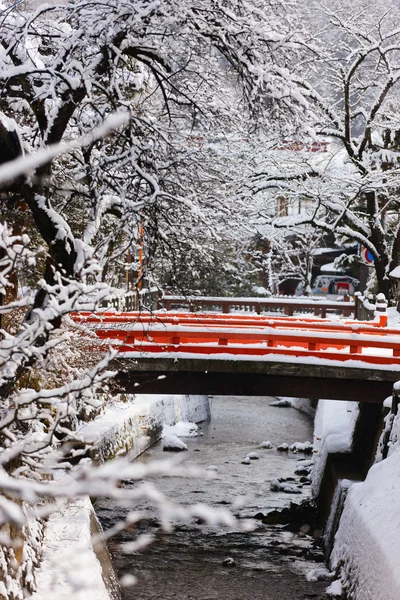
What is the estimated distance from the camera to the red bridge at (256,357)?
14820 millimetres

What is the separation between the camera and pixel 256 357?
15156 millimetres

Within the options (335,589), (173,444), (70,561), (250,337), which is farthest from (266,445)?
(70,561)

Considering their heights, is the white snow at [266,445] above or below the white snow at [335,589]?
below

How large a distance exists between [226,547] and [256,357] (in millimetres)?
4075

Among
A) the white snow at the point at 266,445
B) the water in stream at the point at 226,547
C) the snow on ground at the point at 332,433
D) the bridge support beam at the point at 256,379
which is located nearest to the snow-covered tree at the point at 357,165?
the snow on ground at the point at 332,433

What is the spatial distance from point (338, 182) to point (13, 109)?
11.0 meters

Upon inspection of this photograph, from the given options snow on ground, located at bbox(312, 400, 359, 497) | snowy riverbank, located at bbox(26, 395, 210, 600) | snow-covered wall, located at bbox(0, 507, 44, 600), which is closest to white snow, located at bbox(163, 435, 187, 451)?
snowy riverbank, located at bbox(26, 395, 210, 600)

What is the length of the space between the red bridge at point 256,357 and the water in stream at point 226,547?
3125mm

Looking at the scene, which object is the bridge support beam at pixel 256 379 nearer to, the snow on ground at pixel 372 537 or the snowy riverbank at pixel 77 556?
the snow on ground at pixel 372 537

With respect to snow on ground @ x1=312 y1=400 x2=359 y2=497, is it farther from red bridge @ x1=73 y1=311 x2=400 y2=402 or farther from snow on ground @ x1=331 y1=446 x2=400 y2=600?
snow on ground @ x1=331 y1=446 x2=400 y2=600

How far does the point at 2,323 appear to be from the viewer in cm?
1066

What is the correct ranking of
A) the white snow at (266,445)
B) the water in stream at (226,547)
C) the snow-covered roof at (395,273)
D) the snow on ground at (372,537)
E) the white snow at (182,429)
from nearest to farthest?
the snow on ground at (372,537) < the water in stream at (226,547) < the snow-covered roof at (395,273) < the white snow at (266,445) < the white snow at (182,429)

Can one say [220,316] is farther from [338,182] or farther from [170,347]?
[338,182]

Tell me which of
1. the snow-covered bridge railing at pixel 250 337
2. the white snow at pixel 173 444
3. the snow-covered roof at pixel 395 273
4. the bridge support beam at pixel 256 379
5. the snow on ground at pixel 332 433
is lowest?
the white snow at pixel 173 444
